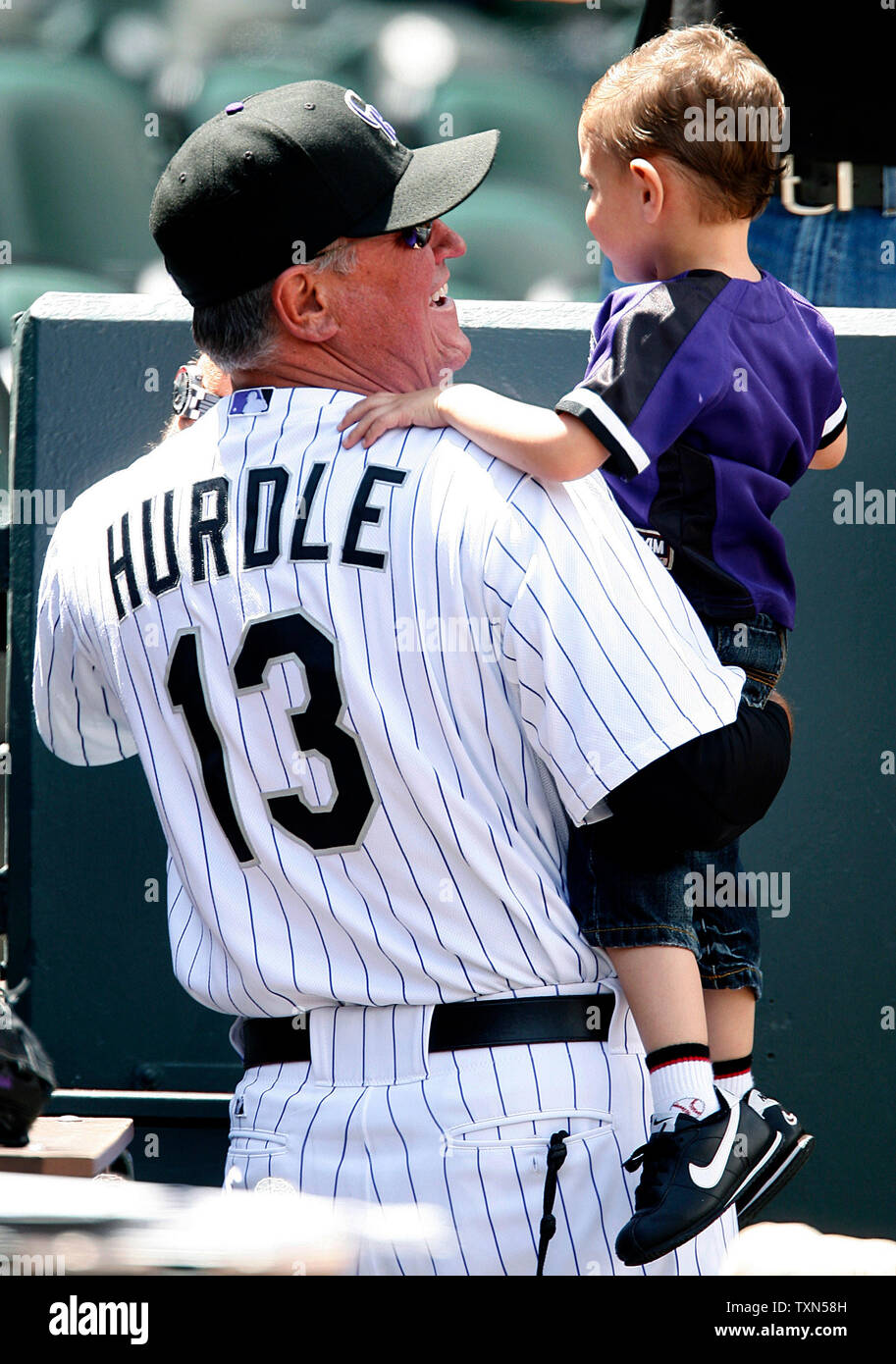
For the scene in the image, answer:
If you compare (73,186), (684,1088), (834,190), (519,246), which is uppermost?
(73,186)

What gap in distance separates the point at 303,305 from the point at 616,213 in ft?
1.86

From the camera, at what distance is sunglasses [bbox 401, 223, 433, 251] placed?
1656mm

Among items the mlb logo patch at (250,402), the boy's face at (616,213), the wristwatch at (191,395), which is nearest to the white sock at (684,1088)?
the mlb logo patch at (250,402)

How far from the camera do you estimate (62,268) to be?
5668 mm

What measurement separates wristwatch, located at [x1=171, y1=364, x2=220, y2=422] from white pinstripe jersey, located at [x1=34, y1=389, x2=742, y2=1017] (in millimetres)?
736

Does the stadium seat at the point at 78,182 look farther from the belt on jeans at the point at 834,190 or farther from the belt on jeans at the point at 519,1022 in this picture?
the belt on jeans at the point at 519,1022

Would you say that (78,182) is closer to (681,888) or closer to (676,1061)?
(681,888)

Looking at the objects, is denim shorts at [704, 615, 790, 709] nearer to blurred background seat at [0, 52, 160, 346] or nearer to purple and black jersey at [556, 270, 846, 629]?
purple and black jersey at [556, 270, 846, 629]

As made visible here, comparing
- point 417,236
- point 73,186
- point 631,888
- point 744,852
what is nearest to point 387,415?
point 417,236

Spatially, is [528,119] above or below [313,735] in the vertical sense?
above

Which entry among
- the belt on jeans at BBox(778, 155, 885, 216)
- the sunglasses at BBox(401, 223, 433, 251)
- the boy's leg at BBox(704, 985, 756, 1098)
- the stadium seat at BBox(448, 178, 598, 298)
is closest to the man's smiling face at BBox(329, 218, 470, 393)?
the sunglasses at BBox(401, 223, 433, 251)

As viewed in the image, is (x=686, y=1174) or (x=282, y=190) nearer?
(x=686, y=1174)

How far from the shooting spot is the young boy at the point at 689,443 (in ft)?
4.98

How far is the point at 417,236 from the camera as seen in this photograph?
1.67 metres
